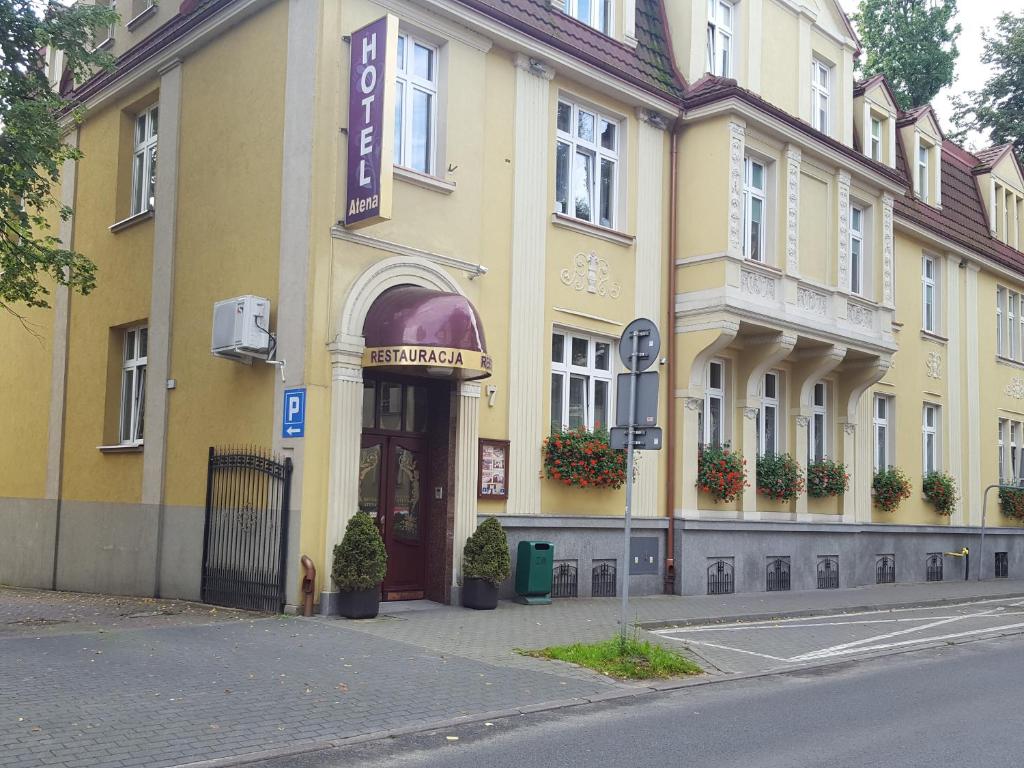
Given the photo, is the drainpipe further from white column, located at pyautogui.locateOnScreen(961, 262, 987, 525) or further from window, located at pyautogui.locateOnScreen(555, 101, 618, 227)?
white column, located at pyautogui.locateOnScreen(961, 262, 987, 525)

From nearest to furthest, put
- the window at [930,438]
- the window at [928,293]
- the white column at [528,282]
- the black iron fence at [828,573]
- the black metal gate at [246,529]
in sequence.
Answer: the black metal gate at [246,529] → the white column at [528,282] → the black iron fence at [828,573] → the window at [930,438] → the window at [928,293]

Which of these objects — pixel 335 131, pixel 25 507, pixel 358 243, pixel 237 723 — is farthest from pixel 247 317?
pixel 25 507

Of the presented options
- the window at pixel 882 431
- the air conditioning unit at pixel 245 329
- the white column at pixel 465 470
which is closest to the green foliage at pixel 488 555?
the white column at pixel 465 470

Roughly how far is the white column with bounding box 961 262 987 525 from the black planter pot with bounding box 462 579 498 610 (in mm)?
15783

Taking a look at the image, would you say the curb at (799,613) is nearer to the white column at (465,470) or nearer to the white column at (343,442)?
the white column at (465,470)

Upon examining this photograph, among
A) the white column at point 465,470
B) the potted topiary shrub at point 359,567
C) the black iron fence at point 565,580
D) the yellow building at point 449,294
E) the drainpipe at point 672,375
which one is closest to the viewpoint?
the potted topiary shrub at point 359,567

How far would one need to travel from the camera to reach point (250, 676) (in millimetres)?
8984

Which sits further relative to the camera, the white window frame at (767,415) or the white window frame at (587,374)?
the white window frame at (767,415)

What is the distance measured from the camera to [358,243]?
13312 millimetres

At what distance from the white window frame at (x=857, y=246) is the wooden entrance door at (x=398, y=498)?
34.8 feet

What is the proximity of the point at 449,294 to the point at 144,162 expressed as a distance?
7391 millimetres

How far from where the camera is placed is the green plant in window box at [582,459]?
1554 cm

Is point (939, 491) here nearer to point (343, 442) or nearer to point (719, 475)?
point (719, 475)

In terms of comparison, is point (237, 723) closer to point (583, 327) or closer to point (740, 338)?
point (583, 327)
